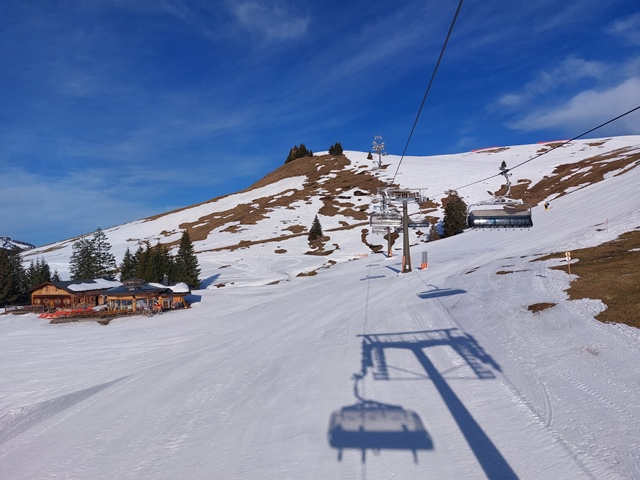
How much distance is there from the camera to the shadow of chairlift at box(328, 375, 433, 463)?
8266mm

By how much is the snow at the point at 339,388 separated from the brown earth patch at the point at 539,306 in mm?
332

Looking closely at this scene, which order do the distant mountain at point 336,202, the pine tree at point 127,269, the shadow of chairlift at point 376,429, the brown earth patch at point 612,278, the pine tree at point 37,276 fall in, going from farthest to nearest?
the distant mountain at point 336,202, the pine tree at point 37,276, the pine tree at point 127,269, the brown earth patch at point 612,278, the shadow of chairlift at point 376,429

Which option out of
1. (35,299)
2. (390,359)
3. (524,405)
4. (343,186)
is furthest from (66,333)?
(343,186)

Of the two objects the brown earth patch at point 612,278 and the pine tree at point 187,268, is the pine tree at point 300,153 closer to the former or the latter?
the pine tree at point 187,268

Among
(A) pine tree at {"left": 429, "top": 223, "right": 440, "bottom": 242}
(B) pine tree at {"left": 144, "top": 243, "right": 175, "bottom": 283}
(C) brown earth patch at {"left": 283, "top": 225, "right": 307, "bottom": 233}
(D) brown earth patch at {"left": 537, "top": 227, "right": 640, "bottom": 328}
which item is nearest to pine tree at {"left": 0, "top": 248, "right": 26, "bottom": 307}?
(B) pine tree at {"left": 144, "top": 243, "right": 175, "bottom": 283}

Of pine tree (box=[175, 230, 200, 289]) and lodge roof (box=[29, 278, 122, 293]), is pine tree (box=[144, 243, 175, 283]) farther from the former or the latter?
lodge roof (box=[29, 278, 122, 293])

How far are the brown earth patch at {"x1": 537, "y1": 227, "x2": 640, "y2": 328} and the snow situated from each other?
2.01 feet

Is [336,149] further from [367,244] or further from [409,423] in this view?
[409,423]

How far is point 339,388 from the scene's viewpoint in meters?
11.7

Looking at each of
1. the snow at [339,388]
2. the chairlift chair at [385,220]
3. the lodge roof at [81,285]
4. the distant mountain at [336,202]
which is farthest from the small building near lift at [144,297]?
the chairlift chair at [385,220]

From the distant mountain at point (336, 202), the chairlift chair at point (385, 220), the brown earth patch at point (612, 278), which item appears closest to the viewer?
the brown earth patch at point (612, 278)

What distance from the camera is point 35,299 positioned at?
1692 inches

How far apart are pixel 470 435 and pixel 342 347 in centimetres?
820

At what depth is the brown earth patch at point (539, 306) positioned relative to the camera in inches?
653
